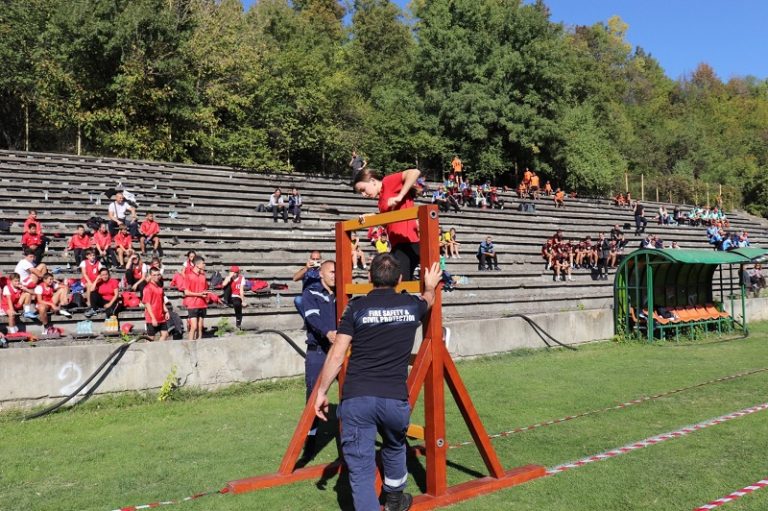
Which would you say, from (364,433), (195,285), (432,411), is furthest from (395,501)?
(195,285)

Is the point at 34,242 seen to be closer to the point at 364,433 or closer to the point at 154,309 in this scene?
the point at 154,309

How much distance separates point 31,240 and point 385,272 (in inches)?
569

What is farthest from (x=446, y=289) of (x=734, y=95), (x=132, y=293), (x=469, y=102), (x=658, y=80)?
(x=734, y=95)

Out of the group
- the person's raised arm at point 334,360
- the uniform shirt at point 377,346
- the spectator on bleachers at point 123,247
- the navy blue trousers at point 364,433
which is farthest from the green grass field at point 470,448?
the spectator on bleachers at point 123,247

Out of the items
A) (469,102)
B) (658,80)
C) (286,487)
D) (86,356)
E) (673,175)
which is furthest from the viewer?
(658,80)

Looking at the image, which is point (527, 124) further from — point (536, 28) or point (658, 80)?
point (658, 80)

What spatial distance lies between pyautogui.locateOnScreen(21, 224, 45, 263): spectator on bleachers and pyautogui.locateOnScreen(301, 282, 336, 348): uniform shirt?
11.9 metres

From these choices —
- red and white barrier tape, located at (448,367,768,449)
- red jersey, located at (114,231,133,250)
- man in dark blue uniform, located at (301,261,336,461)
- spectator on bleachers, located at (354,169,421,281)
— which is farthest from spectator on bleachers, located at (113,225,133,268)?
spectator on bleachers, located at (354,169,421,281)

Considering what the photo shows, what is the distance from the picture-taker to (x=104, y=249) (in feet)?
56.2

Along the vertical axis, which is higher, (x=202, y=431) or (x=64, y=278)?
(x=64, y=278)

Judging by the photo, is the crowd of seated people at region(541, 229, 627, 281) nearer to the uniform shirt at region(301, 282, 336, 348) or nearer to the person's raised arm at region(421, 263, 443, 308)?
the uniform shirt at region(301, 282, 336, 348)

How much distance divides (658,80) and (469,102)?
6672cm

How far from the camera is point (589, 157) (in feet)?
167

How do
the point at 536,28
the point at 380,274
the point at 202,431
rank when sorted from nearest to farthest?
the point at 380,274, the point at 202,431, the point at 536,28
